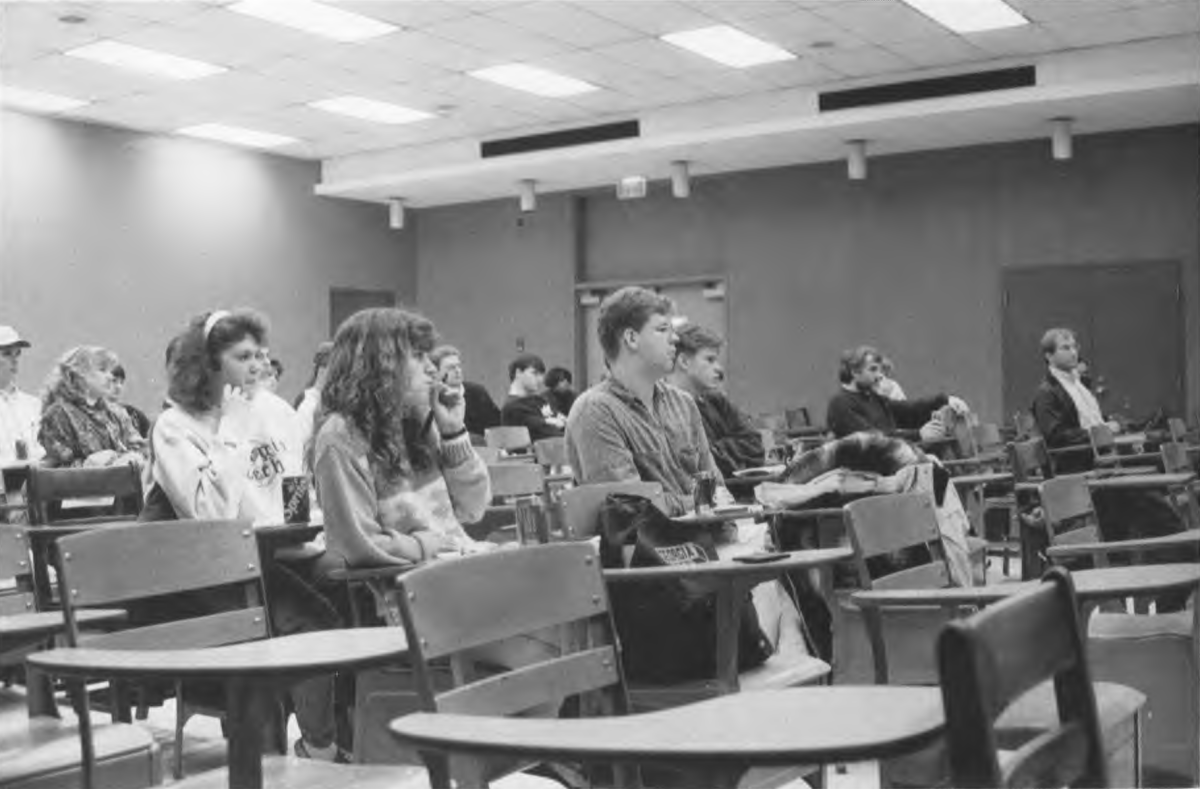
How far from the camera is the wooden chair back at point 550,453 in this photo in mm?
7777

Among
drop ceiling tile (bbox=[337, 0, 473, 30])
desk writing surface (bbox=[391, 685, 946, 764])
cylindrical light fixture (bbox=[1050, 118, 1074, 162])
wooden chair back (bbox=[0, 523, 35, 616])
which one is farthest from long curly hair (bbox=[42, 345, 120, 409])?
cylindrical light fixture (bbox=[1050, 118, 1074, 162])

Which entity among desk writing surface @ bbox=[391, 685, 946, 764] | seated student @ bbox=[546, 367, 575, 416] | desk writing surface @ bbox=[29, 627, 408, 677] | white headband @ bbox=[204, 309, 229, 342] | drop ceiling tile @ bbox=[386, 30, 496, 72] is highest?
drop ceiling tile @ bbox=[386, 30, 496, 72]

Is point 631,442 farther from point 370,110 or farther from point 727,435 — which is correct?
point 370,110

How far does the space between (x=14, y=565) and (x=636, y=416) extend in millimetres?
1957

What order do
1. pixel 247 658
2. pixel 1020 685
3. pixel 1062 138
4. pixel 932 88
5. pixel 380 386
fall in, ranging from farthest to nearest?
1. pixel 1062 138
2. pixel 932 88
3. pixel 380 386
4. pixel 247 658
5. pixel 1020 685

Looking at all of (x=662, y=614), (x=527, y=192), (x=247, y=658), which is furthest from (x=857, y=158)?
(x=247, y=658)

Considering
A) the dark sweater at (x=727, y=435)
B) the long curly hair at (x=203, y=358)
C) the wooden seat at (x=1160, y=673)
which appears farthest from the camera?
the dark sweater at (x=727, y=435)

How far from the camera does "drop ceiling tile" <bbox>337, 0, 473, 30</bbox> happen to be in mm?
9516

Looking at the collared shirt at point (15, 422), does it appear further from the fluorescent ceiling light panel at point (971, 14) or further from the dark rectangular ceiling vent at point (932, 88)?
the dark rectangular ceiling vent at point (932, 88)

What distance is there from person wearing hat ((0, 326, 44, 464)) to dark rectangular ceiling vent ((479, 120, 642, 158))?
5.90m

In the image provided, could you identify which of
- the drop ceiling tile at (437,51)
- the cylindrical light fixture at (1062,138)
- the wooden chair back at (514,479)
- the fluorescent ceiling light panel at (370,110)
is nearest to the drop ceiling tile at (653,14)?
the drop ceiling tile at (437,51)

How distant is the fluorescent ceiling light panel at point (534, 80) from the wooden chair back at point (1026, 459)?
5817 millimetres

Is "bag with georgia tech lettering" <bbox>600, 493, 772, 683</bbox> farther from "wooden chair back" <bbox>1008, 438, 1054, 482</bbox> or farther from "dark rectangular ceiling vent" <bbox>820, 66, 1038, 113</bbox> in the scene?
"dark rectangular ceiling vent" <bbox>820, 66, 1038, 113</bbox>

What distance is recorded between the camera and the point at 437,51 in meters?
10.7
